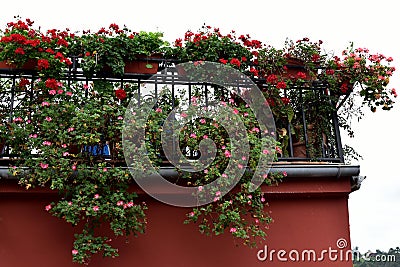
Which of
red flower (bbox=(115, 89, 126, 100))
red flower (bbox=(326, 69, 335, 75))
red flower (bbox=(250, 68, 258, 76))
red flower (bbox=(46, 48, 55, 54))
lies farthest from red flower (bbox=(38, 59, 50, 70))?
red flower (bbox=(326, 69, 335, 75))

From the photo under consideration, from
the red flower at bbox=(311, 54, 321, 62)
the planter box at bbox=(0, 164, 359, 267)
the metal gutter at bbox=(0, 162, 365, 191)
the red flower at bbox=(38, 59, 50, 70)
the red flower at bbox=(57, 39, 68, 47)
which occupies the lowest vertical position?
the planter box at bbox=(0, 164, 359, 267)

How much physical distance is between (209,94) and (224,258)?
65.7 inches

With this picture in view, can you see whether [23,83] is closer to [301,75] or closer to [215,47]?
[215,47]

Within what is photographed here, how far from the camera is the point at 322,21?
6281mm

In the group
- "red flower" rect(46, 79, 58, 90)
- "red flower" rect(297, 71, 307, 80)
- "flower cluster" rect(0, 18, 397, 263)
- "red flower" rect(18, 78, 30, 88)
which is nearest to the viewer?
"flower cluster" rect(0, 18, 397, 263)

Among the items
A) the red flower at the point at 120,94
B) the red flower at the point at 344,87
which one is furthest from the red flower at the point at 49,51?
the red flower at the point at 344,87

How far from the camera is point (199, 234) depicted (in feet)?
15.8

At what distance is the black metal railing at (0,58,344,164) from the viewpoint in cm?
502

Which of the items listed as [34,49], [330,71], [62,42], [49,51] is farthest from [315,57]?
[34,49]

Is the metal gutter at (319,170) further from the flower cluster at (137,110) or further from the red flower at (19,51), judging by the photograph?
the red flower at (19,51)

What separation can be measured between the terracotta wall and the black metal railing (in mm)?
406

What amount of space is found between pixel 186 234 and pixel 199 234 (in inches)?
4.9

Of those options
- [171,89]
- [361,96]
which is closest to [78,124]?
[171,89]

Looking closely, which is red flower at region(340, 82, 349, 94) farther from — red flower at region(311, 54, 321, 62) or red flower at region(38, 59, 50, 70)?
red flower at region(38, 59, 50, 70)
